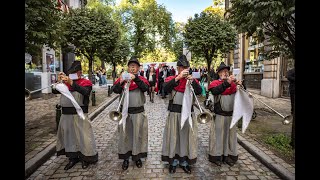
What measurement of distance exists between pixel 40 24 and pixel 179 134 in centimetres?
448

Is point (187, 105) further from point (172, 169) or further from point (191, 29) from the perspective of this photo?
point (191, 29)

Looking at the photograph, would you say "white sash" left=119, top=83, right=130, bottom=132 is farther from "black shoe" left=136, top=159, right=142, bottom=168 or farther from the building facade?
the building facade

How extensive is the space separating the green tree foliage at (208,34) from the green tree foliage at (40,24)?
7957mm

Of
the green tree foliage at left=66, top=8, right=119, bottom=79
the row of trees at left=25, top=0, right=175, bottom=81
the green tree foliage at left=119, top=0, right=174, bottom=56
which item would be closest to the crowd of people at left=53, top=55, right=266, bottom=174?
the row of trees at left=25, top=0, right=175, bottom=81

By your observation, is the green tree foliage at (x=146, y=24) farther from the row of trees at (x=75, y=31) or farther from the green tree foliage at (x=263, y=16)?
the green tree foliage at (x=263, y=16)

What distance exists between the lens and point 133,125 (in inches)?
201

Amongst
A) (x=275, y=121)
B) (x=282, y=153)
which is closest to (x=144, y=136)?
(x=282, y=153)

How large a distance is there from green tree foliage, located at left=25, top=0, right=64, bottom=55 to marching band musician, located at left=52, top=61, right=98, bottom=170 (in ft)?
5.27

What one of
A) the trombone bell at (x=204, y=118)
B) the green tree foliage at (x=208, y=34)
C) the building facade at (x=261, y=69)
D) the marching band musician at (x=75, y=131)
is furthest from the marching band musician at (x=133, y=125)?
the green tree foliage at (x=208, y=34)

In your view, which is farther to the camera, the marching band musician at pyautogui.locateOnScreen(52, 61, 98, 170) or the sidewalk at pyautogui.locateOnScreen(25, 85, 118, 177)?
the sidewalk at pyautogui.locateOnScreen(25, 85, 118, 177)

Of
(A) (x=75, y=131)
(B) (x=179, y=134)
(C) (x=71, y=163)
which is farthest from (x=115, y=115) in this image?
(C) (x=71, y=163)

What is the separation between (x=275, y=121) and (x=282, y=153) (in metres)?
3.55

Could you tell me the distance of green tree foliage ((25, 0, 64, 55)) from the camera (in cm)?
564
